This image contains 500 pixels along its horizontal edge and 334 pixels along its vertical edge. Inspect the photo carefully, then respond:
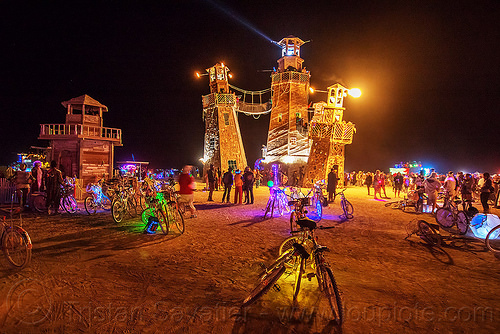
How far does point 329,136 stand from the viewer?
25.0 m

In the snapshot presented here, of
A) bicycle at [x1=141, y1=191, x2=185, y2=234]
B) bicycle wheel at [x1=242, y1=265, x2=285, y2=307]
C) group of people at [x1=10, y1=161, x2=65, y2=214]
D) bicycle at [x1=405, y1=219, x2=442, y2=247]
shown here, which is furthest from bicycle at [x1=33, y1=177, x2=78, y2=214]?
bicycle at [x1=405, y1=219, x2=442, y2=247]

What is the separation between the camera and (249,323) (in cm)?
297

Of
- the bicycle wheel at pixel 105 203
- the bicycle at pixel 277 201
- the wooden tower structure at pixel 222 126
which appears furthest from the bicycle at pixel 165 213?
the wooden tower structure at pixel 222 126

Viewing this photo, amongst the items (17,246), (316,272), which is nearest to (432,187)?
(316,272)

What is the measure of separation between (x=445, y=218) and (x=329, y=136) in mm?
17356

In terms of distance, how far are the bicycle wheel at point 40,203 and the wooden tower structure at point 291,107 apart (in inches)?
977

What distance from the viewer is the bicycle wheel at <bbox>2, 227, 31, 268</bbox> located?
443 centimetres

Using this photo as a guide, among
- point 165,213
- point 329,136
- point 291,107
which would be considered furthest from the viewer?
point 291,107

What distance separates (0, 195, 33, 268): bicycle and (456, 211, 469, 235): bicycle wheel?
1072 centimetres

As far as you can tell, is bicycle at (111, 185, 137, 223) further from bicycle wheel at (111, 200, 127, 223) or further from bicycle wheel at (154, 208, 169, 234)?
bicycle wheel at (154, 208, 169, 234)

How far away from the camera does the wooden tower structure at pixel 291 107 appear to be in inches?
1225

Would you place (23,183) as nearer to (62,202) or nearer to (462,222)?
(62,202)

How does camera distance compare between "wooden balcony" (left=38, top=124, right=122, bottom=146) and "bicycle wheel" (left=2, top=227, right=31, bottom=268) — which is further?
"wooden balcony" (left=38, top=124, right=122, bottom=146)

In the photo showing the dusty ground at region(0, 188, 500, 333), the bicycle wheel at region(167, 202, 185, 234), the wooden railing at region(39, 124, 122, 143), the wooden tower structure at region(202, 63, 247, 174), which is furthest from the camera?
the wooden tower structure at region(202, 63, 247, 174)
